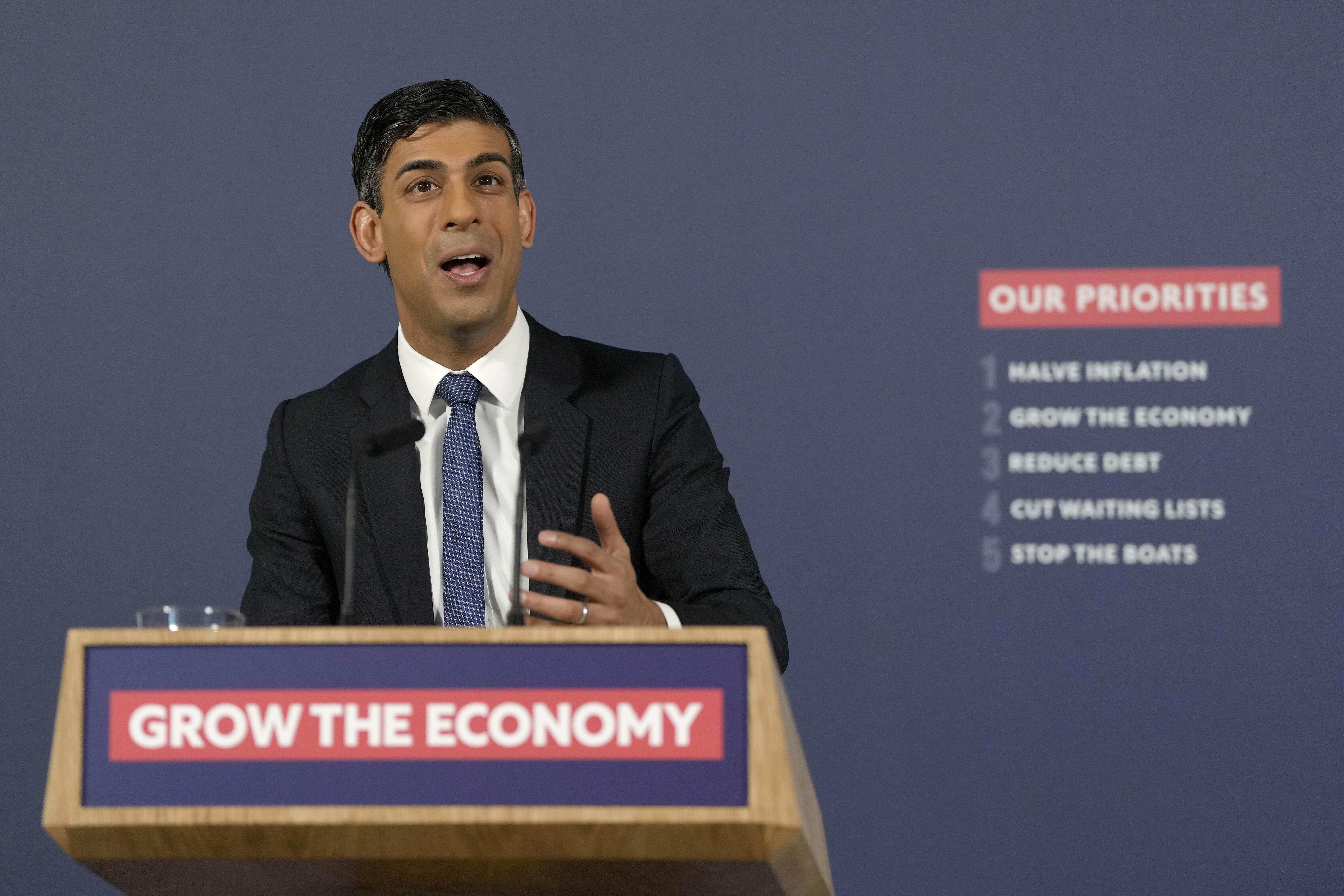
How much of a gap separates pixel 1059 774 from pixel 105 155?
233cm

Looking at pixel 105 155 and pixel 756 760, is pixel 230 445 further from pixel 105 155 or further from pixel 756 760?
pixel 756 760

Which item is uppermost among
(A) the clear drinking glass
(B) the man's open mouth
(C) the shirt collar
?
(B) the man's open mouth

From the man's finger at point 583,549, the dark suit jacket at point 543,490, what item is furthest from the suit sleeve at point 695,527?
the man's finger at point 583,549

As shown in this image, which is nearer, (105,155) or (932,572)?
(932,572)

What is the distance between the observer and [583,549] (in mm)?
1165

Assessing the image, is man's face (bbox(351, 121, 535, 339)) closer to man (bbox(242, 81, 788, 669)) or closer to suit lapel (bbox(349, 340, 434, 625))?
man (bbox(242, 81, 788, 669))

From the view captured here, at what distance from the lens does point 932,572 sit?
2.77 m

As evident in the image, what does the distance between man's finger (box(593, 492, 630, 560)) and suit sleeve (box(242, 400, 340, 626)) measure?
0.63m

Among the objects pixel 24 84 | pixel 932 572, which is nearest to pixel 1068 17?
pixel 932 572

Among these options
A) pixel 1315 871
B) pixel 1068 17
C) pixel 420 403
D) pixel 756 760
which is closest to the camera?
pixel 756 760

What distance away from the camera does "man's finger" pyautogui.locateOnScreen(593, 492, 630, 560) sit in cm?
127

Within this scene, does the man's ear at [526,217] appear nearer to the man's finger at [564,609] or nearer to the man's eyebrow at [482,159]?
the man's eyebrow at [482,159]

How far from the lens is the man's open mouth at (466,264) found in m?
1.83

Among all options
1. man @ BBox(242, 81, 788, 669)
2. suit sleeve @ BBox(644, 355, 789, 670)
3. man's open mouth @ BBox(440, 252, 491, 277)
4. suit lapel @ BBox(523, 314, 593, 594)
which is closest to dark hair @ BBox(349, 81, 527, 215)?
man @ BBox(242, 81, 788, 669)
